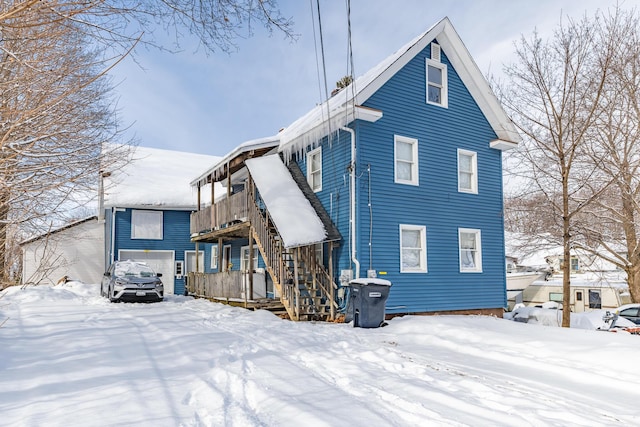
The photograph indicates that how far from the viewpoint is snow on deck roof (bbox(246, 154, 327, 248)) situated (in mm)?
12305

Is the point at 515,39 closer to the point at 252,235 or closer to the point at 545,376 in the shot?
the point at 252,235

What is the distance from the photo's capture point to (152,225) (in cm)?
2470

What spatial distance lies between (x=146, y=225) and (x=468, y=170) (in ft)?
55.4

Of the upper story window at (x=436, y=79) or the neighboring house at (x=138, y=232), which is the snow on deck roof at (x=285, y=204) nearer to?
the upper story window at (x=436, y=79)

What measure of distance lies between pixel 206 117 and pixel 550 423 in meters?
14.6

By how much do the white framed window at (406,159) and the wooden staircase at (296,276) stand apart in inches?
136

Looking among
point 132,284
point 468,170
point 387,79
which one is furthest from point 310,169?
point 132,284

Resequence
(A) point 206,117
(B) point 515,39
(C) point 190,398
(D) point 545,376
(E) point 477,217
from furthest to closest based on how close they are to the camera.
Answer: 1. (A) point 206,117
2. (E) point 477,217
3. (B) point 515,39
4. (D) point 545,376
5. (C) point 190,398

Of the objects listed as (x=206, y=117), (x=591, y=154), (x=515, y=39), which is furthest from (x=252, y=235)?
(x=591, y=154)

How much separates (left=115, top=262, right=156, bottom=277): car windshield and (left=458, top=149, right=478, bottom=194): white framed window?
11.8 meters

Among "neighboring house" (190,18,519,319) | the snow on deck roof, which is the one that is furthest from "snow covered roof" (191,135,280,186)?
the snow on deck roof

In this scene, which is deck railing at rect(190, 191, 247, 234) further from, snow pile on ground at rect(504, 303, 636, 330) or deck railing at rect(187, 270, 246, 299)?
snow pile on ground at rect(504, 303, 636, 330)

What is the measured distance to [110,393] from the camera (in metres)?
5.02

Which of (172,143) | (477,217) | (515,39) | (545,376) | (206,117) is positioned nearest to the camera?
(545,376)
